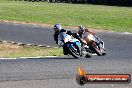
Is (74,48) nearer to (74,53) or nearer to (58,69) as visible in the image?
(74,53)

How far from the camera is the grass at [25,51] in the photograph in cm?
2083

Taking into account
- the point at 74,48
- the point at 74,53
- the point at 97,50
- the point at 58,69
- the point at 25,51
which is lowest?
the point at 25,51

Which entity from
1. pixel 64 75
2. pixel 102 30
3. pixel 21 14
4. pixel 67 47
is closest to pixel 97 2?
pixel 21 14

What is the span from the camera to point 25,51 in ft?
74.0

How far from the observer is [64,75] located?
48.8 feet

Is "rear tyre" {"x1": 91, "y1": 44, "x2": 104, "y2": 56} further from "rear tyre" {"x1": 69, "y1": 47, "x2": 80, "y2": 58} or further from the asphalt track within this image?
"rear tyre" {"x1": 69, "y1": 47, "x2": 80, "y2": 58}

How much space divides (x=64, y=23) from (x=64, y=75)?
2276 cm

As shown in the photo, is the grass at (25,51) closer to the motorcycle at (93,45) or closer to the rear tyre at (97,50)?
the motorcycle at (93,45)

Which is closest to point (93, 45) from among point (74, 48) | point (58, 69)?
point (74, 48)

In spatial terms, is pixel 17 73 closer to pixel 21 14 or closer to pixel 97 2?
pixel 21 14

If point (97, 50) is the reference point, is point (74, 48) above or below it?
above

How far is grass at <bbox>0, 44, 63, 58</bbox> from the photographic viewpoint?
68.3 feet

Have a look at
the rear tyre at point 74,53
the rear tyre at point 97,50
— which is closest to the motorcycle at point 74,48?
the rear tyre at point 74,53

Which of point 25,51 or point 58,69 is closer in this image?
point 58,69
